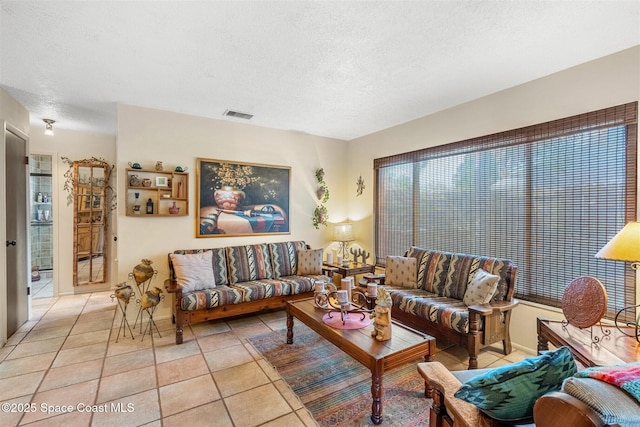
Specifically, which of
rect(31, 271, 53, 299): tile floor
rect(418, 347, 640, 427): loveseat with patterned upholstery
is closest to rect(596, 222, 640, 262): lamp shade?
rect(418, 347, 640, 427): loveseat with patterned upholstery

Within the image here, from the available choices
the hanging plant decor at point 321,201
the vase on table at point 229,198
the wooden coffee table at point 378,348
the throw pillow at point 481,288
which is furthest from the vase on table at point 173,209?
the throw pillow at point 481,288

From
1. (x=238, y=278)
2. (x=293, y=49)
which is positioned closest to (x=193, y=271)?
(x=238, y=278)

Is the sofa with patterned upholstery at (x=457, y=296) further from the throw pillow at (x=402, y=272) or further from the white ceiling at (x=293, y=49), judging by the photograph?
the white ceiling at (x=293, y=49)

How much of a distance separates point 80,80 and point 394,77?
3130 mm

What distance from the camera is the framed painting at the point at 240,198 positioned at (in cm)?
404

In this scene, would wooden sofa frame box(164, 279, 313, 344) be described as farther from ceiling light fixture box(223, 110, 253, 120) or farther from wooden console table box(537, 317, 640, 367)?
wooden console table box(537, 317, 640, 367)

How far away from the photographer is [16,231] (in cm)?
340

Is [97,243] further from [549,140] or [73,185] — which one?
[549,140]

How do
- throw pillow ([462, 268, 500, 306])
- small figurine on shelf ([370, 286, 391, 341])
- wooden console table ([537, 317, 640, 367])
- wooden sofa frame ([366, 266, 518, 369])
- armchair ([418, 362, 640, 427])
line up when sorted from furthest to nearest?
throw pillow ([462, 268, 500, 306]), wooden sofa frame ([366, 266, 518, 369]), small figurine on shelf ([370, 286, 391, 341]), wooden console table ([537, 317, 640, 367]), armchair ([418, 362, 640, 427])

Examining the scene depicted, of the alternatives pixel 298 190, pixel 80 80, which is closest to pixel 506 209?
pixel 298 190

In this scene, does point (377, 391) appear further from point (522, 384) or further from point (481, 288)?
point (481, 288)

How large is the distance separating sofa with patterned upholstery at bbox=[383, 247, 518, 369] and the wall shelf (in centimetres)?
294

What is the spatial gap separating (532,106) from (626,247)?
5.45 feet

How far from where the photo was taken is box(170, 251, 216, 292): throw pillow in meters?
3.32
